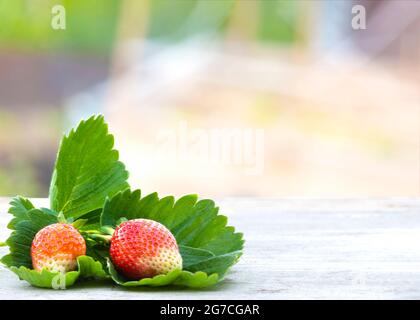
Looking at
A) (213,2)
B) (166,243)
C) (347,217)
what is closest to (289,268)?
(166,243)

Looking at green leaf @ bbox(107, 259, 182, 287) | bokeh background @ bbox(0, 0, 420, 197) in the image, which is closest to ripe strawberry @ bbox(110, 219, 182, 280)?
green leaf @ bbox(107, 259, 182, 287)

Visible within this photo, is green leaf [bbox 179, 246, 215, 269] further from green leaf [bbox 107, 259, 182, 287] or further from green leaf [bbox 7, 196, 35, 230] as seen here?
green leaf [bbox 7, 196, 35, 230]

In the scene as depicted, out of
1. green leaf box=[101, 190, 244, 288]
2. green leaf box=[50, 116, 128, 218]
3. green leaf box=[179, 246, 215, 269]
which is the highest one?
green leaf box=[50, 116, 128, 218]

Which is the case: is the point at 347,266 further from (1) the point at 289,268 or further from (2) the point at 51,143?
(2) the point at 51,143

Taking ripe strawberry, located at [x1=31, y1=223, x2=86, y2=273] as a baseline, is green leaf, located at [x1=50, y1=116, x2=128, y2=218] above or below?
above

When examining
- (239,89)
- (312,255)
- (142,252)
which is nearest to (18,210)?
(142,252)

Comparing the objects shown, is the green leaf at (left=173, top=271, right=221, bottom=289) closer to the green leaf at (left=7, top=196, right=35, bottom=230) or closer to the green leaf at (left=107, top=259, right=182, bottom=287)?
the green leaf at (left=107, top=259, right=182, bottom=287)

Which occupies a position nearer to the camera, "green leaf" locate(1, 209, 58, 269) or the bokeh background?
"green leaf" locate(1, 209, 58, 269)
